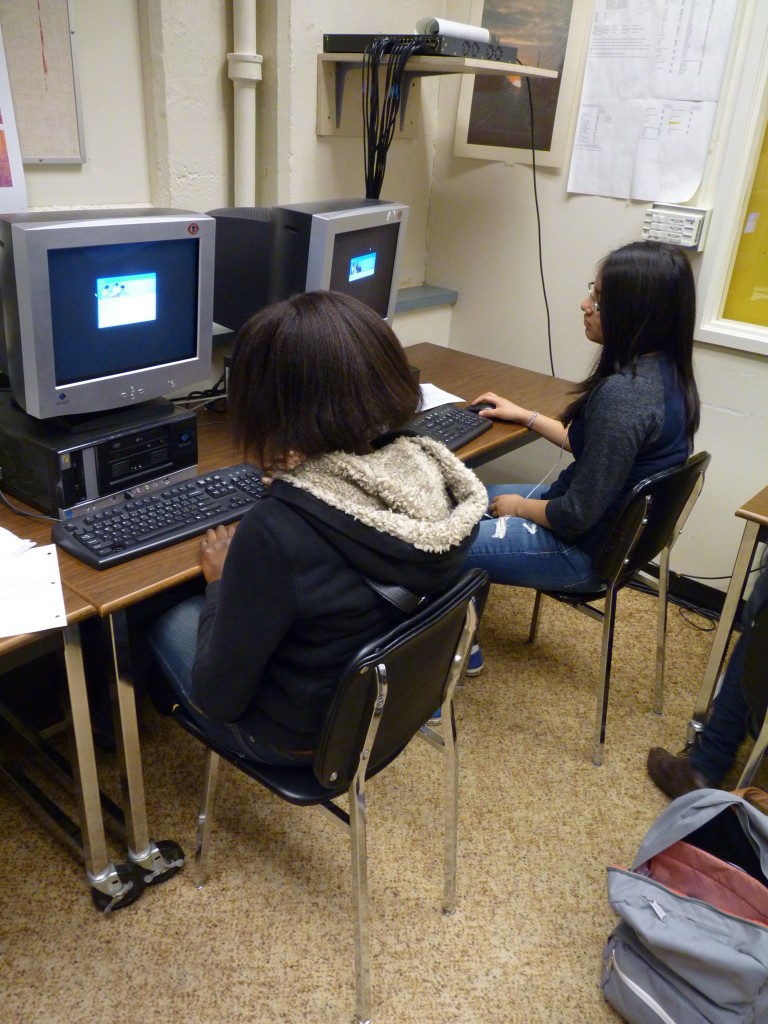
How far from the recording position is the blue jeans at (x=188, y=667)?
127 centimetres

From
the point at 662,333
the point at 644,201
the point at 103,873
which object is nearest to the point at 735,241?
the point at 644,201

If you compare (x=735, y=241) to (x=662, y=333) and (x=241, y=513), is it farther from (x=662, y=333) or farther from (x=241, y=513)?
(x=241, y=513)

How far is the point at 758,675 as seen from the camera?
4.91 feet

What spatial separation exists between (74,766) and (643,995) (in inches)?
41.8

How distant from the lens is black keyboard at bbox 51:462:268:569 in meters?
1.33

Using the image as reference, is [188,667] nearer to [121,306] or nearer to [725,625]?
[121,306]

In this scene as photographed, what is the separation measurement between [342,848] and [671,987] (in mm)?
686

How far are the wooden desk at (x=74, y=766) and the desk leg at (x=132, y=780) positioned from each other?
1.8 inches

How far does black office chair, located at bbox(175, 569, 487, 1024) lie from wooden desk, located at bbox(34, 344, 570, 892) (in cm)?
14

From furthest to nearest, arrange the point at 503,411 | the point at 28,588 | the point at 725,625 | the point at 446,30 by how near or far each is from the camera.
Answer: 1. the point at 503,411
2. the point at 446,30
3. the point at 725,625
4. the point at 28,588

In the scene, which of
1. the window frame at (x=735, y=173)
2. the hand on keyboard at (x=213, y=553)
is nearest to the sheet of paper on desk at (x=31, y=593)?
the hand on keyboard at (x=213, y=553)

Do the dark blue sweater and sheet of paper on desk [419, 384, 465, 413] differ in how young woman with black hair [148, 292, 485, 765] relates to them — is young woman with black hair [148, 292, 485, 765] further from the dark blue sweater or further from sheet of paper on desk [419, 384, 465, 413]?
sheet of paper on desk [419, 384, 465, 413]

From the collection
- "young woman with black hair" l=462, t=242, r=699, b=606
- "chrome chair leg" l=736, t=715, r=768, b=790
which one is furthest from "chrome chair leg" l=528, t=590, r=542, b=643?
"chrome chair leg" l=736, t=715, r=768, b=790

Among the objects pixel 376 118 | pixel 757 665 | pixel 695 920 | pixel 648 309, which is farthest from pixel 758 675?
pixel 376 118
